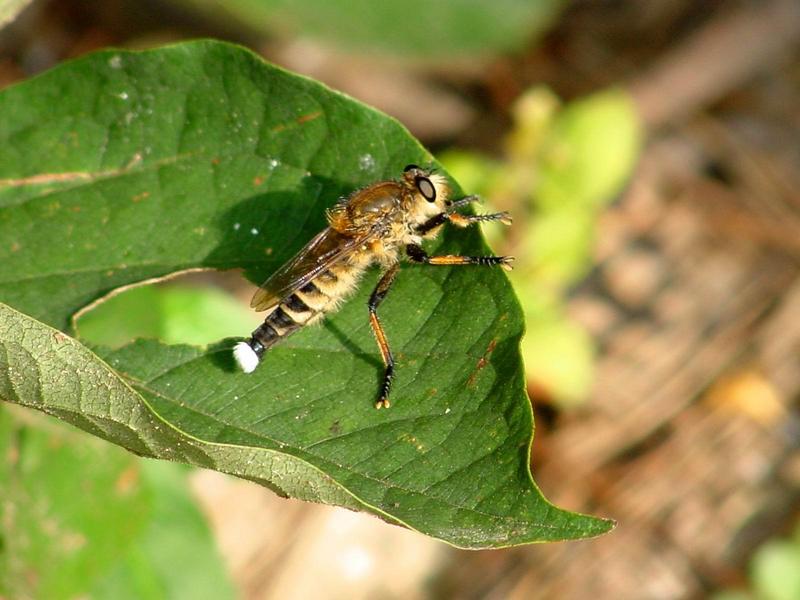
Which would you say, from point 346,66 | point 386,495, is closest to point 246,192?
point 386,495

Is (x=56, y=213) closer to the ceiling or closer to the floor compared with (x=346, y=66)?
closer to the floor

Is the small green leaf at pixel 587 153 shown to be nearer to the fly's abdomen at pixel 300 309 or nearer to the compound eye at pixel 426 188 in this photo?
the compound eye at pixel 426 188

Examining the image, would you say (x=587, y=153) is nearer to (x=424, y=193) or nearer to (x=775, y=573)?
(x=775, y=573)

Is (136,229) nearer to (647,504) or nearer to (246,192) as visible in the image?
(246,192)

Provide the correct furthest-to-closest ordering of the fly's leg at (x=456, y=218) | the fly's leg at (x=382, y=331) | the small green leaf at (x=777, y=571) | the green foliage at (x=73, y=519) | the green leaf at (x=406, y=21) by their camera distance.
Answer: the small green leaf at (x=777, y=571) < the green leaf at (x=406, y=21) < the green foliage at (x=73, y=519) < the fly's leg at (x=456, y=218) < the fly's leg at (x=382, y=331)

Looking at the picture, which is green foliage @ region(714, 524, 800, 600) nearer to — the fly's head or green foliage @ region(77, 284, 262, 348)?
green foliage @ region(77, 284, 262, 348)

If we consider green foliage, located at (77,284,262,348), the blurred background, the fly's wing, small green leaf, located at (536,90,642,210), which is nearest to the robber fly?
the fly's wing

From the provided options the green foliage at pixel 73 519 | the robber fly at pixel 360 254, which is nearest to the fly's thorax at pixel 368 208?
the robber fly at pixel 360 254
